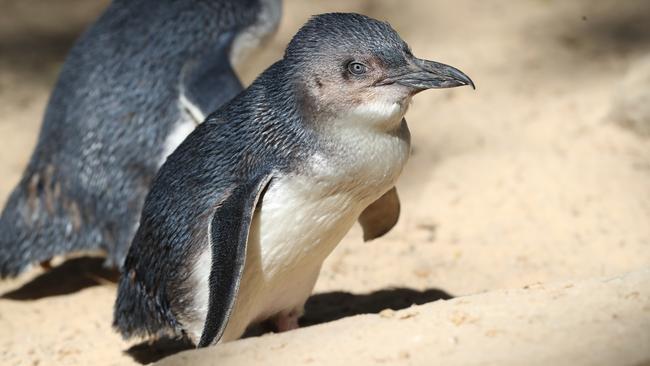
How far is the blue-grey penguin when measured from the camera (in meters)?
4.21

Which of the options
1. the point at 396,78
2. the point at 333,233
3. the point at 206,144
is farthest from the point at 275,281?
the point at 396,78

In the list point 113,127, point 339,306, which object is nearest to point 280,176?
point 339,306

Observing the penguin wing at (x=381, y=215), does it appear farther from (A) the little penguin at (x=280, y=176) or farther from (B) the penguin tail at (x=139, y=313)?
(B) the penguin tail at (x=139, y=313)

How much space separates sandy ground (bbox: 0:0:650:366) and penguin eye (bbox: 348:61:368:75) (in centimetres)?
64

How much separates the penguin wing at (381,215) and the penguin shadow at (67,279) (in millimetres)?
1368

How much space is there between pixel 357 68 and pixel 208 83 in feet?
4.73

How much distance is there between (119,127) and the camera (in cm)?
427

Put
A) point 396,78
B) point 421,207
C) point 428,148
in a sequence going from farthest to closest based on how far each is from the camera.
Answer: point 428,148 < point 421,207 < point 396,78

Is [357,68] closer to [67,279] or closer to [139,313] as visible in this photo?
[139,313]

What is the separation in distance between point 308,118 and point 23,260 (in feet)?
6.01

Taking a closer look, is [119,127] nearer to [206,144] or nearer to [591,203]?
[206,144]

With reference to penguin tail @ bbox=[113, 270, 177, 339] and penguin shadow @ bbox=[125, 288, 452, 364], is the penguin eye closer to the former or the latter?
penguin tail @ bbox=[113, 270, 177, 339]

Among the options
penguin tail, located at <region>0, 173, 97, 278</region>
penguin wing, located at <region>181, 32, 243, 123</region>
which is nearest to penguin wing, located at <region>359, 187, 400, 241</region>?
penguin wing, located at <region>181, 32, 243, 123</region>

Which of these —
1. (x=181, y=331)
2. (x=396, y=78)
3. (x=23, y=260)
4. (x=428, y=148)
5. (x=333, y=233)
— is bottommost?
(x=428, y=148)
